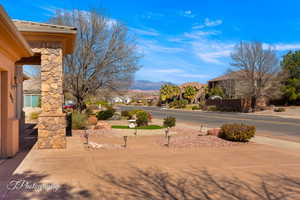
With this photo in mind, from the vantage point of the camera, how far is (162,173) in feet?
25.1

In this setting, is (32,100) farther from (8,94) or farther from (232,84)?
(232,84)

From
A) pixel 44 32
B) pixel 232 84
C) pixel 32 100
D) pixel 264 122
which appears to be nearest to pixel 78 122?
pixel 44 32

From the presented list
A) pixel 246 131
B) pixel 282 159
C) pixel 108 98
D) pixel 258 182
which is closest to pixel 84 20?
pixel 108 98

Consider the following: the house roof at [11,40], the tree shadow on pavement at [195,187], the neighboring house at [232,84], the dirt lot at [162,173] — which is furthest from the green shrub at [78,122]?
the neighboring house at [232,84]

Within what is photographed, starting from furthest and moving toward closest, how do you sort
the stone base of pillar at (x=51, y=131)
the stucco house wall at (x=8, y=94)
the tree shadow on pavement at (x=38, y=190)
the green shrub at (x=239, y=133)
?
the green shrub at (x=239, y=133), the stone base of pillar at (x=51, y=131), the stucco house wall at (x=8, y=94), the tree shadow on pavement at (x=38, y=190)

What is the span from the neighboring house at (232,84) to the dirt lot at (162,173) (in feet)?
120

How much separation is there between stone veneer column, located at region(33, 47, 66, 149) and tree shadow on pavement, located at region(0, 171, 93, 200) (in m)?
4.11

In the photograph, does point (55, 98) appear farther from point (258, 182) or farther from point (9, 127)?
point (258, 182)

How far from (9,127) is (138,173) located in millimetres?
4235

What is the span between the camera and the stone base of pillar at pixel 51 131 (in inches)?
433

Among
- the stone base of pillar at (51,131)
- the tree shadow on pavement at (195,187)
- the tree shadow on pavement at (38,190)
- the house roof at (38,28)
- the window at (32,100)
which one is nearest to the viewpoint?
the tree shadow on pavement at (38,190)

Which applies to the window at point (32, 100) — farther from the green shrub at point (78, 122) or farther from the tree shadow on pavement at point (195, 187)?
the tree shadow on pavement at point (195, 187)

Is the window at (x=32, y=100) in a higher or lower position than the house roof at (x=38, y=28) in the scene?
lower

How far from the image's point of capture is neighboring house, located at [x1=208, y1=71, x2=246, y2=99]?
4678 cm
